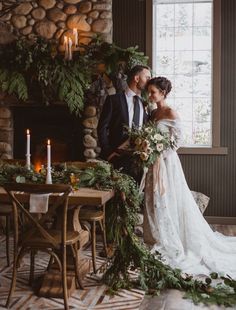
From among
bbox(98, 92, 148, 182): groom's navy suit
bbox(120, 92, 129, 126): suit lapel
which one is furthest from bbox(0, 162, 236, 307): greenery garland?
bbox(120, 92, 129, 126): suit lapel

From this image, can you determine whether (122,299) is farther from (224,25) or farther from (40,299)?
(224,25)

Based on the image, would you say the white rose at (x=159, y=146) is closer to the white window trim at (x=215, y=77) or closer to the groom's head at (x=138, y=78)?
the groom's head at (x=138, y=78)

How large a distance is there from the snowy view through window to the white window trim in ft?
0.34

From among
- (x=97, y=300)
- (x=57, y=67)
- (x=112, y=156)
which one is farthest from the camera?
(x=57, y=67)

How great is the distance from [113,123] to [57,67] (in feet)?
4.28

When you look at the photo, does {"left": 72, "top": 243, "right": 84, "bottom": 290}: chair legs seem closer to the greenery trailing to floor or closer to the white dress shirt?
the white dress shirt

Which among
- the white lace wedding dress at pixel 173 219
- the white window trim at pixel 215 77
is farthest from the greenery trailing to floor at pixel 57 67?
the white lace wedding dress at pixel 173 219

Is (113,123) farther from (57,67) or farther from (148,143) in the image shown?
(57,67)

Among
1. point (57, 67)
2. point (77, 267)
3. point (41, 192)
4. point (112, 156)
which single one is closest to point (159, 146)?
point (112, 156)

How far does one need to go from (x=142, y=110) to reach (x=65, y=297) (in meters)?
2.30

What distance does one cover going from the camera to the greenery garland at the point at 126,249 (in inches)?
150

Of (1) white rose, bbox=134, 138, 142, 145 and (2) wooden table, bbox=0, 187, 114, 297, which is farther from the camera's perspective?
(1) white rose, bbox=134, 138, 142, 145

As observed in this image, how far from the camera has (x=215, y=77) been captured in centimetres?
627

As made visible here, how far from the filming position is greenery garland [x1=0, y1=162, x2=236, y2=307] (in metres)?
3.80
